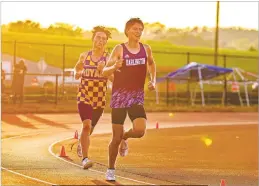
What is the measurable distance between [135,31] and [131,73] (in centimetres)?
51

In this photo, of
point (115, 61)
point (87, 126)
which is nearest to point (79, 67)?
point (87, 126)

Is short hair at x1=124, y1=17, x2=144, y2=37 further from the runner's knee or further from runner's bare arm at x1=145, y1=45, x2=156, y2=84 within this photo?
the runner's knee

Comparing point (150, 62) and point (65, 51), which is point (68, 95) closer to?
point (150, 62)

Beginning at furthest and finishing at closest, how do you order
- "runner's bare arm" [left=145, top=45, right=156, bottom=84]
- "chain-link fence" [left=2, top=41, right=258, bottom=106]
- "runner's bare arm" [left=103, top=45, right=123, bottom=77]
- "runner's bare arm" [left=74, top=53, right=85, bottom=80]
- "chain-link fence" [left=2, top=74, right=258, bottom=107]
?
"chain-link fence" [left=2, top=41, right=258, bottom=106]
"chain-link fence" [left=2, top=74, right=258, bottom=107]
"runner's bare arm" [left=74, top=53, right=85, bottom=80]
"runner's bare arm" [left=145, top=45, right=156, bottom=84]
"runner's bare arm" [left=103, top=45, right=123, bottom=77]

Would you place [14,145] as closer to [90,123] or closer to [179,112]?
[90,123]

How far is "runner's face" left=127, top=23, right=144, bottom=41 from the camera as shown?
31.4 ft

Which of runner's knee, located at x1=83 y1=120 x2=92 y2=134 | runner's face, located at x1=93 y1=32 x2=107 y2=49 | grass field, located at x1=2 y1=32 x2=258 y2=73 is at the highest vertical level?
grass field, located at x1=2 y1=32 x2=258 y2=73

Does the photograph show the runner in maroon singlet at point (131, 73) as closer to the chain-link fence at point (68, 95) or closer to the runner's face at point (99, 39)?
the runner's face at point (99, 39)

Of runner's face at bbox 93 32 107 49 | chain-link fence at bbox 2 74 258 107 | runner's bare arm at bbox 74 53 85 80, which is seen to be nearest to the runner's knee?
runner's bare arm at bbox 74 53 85 80

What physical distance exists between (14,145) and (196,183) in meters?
6.40

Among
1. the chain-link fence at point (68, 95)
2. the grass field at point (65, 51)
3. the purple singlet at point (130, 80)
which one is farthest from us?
the grass field at point (65, 51)

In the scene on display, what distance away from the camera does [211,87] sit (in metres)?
64.9

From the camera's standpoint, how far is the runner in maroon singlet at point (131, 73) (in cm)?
957

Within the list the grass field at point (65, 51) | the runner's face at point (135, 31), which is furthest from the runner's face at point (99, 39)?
the grass field at point (65, 51)
